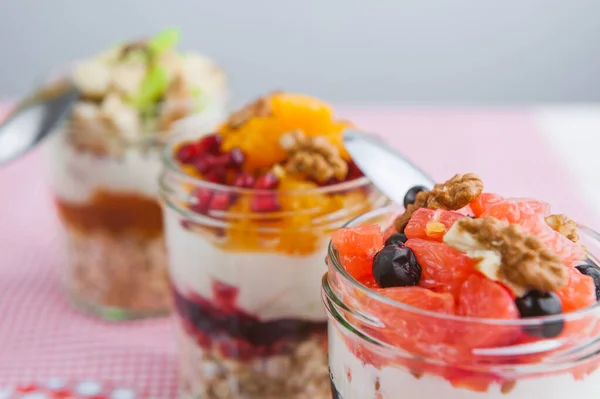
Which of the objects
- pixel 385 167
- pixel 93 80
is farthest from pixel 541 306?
pixel 93 80

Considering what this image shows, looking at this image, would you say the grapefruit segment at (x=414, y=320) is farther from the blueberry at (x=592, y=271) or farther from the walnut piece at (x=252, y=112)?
the walnut piece at (x=252, y=112)

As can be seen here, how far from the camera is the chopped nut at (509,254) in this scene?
0.87 m

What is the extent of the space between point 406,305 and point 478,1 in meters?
3.36

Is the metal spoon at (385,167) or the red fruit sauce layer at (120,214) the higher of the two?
the metal spoon at (385,167)

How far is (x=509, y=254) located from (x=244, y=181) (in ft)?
1.79

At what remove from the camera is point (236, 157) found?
1348mm

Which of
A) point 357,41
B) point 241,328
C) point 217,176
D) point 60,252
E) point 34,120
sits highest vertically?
point 217,176

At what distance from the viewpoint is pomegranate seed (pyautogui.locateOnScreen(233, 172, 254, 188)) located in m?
1.32

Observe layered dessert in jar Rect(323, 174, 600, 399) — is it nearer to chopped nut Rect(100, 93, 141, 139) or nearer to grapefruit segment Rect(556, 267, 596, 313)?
grapefruit segment Rect(556, 267, 596, 313)

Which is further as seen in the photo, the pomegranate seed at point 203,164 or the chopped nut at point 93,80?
the chopped nut at point 93,80

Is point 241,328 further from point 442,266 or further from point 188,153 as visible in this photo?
point 442,266

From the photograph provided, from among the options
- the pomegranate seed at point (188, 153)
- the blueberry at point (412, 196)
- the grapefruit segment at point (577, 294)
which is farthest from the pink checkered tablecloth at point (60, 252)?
the grapefruit segment at point (577, 294)

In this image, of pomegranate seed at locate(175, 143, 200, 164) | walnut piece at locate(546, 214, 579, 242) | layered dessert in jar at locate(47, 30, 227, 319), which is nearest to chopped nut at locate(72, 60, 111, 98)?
layered dessert in jar at locate(47, 30, 227, 319)

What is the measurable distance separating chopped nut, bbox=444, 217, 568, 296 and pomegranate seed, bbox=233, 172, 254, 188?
1.51 feet
